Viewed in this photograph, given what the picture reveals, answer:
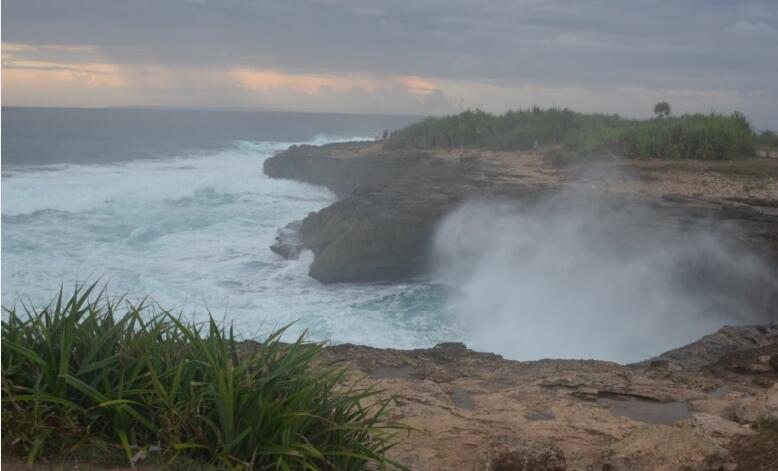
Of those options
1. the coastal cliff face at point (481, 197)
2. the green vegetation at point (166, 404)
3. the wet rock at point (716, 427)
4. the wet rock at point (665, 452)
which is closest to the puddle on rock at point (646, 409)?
the wet rock at point (716, 427)

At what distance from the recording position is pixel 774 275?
41.7 ft

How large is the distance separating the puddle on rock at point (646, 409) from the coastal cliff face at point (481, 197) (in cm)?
671

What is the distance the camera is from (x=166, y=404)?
12.6ft

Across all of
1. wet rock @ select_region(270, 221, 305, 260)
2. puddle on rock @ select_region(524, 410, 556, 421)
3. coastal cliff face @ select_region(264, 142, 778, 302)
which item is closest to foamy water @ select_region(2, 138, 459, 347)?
wet rock @ select_region(270, 221, 305, 260)

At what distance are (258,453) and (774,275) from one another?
11510 mm

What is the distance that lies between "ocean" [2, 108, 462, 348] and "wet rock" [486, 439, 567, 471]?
1742mm

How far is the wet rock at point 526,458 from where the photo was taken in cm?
518

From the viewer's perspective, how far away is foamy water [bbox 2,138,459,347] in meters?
14.1

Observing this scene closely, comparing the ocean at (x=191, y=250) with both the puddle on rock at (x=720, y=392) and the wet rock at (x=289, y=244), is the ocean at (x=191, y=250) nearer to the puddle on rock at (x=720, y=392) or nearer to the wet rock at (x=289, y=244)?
the wet rock at (x=289, y=244)

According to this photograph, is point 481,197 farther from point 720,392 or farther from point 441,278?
point 720,392

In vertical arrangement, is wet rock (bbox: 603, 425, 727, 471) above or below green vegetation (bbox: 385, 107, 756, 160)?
below

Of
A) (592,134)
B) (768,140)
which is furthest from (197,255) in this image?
(768,140)

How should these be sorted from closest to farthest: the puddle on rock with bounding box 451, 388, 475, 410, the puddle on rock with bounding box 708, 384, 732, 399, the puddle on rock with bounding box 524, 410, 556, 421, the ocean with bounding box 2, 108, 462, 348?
the puddle on rock with bounding box 524, 410, 556, 421 → the puddle on rock with bounding box 451, 388, 475, 410 → the puddle on rock with bounding box 708, 384, 732, 399 → the ocean with bounding box 2, 108, 462, 348

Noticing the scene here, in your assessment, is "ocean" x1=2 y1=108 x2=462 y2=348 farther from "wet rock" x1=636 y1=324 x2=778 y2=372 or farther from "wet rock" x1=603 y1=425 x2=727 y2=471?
"wet rock" x1=636 y1=324 x2=778 y2=372
